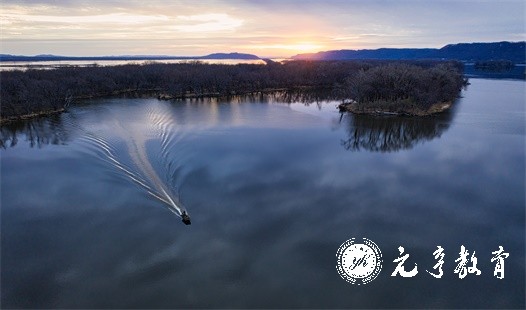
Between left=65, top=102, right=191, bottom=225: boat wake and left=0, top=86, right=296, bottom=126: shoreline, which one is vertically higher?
left=0, top=86, right=296, bottom=126: shoreline

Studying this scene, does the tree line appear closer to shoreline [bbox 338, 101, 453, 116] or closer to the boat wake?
shoreline [bbox 338, 101, 453, 116]

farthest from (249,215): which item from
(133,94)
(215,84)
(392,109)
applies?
(133,94)

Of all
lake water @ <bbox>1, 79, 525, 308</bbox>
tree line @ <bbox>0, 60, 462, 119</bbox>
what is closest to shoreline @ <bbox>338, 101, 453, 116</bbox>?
tree line @ <bbox>0, 60, 462, 119</bbox>

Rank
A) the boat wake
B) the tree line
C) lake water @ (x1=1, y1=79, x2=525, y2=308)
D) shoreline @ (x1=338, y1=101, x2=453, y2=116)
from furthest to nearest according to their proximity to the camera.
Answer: the tree line → shoreline @ (x1=338, y1=101, x2=453, y2=116) → the boat wake → lake water @ (x1=1, y1=79, x2=525, y2=308)

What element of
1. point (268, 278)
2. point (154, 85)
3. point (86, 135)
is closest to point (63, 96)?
point (86, 135)

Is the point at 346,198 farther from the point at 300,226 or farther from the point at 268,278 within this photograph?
the point at 268,278

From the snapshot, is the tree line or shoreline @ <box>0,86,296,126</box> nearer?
shoreline @ <box>0,86,296,126</box>

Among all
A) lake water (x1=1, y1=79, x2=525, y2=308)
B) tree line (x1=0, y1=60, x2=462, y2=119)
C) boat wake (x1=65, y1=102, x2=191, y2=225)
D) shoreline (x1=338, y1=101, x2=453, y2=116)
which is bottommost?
lake water (x1=1, y1=79, x2=525, y2=308)

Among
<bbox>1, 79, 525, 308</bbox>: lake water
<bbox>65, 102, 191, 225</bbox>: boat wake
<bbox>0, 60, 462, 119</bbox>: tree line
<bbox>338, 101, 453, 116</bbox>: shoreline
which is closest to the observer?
<bbox>1, 79, 525, 308</bbox>: lake water
